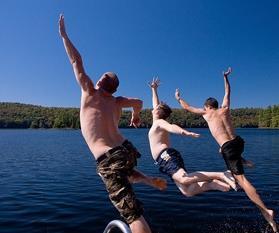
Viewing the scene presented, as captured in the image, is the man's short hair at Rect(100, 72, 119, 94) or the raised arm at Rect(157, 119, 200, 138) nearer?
the man's short hair at Rect(100, 72, 119, 94)

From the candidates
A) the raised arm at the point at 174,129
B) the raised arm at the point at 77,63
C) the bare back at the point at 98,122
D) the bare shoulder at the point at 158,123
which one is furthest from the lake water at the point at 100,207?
the raised arm at the point at 77,63

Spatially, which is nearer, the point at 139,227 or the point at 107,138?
the point at 139,227

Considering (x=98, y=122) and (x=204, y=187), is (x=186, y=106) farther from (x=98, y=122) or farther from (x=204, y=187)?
(x=98, y=122)

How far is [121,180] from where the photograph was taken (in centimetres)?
570

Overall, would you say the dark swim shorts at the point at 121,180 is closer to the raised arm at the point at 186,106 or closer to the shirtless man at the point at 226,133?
the shirtless man at the point at 226,133

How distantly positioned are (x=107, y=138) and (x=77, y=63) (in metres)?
1.24

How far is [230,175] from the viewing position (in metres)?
9.10

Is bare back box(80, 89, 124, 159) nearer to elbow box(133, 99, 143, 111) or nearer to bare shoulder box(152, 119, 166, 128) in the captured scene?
elbow box(133, 99, 143, 111)

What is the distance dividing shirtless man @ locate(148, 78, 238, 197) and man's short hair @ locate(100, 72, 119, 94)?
2.30m

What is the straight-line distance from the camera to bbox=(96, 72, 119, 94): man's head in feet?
19.5

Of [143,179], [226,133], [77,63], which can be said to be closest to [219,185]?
[226,133]

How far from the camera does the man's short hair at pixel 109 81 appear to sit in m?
5.94

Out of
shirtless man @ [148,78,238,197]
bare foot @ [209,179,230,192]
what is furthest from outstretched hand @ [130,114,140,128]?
bare foot @ [209,179,230,192]

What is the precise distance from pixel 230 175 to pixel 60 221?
900cm
